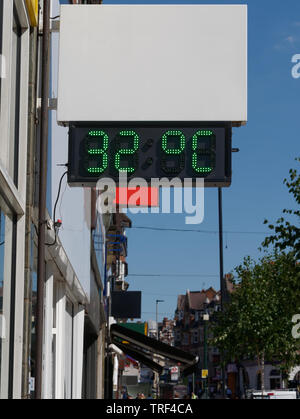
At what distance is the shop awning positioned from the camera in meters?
17.9

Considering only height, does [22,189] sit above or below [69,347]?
above

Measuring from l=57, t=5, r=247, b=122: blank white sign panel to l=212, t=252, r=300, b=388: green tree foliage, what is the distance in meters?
30.8

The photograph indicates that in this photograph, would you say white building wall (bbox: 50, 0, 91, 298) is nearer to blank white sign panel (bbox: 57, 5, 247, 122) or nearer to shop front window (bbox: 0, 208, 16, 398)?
blank white sign panel (bbox: 57, 5, 247, 122)

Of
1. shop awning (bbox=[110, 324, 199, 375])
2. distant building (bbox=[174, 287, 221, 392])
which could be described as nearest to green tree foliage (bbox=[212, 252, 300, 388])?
shop awning (bbox=[110, 324, 199, 375])

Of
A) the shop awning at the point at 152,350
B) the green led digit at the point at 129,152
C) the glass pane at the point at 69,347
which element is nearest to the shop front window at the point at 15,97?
the green led digit at the point at 129,152

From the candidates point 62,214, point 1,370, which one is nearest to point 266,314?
point 62,214

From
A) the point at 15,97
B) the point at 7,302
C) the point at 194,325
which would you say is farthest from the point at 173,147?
the point at 194,325

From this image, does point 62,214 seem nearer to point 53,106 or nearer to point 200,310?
point 53,106

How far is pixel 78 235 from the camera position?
11.9m

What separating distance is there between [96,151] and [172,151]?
59 centimetres

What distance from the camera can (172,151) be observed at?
6418 millimetres

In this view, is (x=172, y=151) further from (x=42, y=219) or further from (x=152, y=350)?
(x=152, y=350)

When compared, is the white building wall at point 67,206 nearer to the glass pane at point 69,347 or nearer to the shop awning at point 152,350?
the glass pane at point 69,347

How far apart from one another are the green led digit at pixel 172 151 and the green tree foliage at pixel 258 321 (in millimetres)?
30857
